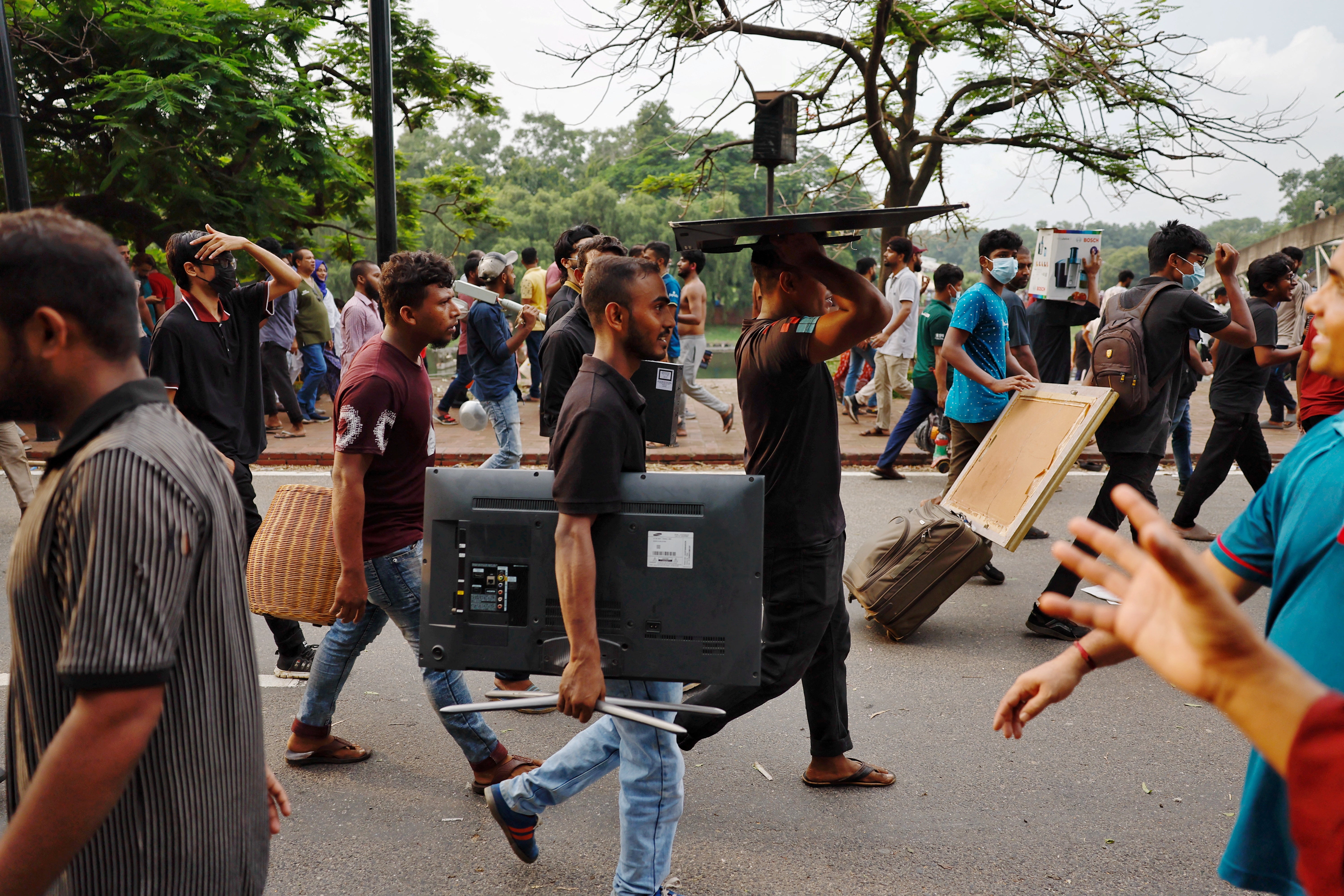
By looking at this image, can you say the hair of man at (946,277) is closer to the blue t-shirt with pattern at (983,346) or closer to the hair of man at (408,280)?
the blue t-shirt with pattern at (983,346)

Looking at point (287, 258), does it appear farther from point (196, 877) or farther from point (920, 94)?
point (196, 877)

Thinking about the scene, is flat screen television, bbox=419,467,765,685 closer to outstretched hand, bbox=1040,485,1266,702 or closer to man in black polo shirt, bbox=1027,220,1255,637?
outstretched hand, bbox=1040,485,1266,702

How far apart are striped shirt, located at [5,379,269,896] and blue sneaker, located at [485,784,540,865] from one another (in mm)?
1374

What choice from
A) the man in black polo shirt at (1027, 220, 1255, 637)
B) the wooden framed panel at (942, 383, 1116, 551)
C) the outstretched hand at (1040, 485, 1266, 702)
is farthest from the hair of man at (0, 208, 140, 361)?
the man in black polo shirt at (1027, 220, 1255, 637)

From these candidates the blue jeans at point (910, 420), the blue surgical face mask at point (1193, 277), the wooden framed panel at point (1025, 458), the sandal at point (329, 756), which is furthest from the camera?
the blue jeans at point (910, 420)

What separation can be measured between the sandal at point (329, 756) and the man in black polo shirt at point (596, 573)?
1.13 meters

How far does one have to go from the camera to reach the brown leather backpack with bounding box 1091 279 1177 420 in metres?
4.81

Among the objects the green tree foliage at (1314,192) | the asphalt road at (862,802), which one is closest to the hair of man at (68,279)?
the asphalt road at (862,802)

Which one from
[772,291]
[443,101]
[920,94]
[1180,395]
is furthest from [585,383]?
[443,101]

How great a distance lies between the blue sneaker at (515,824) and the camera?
284 cm

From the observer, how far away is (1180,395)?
7258 millimetres

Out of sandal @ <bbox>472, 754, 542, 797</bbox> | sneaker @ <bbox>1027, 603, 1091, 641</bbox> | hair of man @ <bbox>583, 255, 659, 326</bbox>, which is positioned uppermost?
hair of man @ <bbox>583, 255, 659, 326</bbox>

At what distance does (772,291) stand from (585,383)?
0.82m

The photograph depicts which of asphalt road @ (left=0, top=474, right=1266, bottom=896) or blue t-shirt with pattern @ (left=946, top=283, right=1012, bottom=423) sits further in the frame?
blue t-shirt with pattern @ (left=946, top=283, right=1012, bottom=423)
